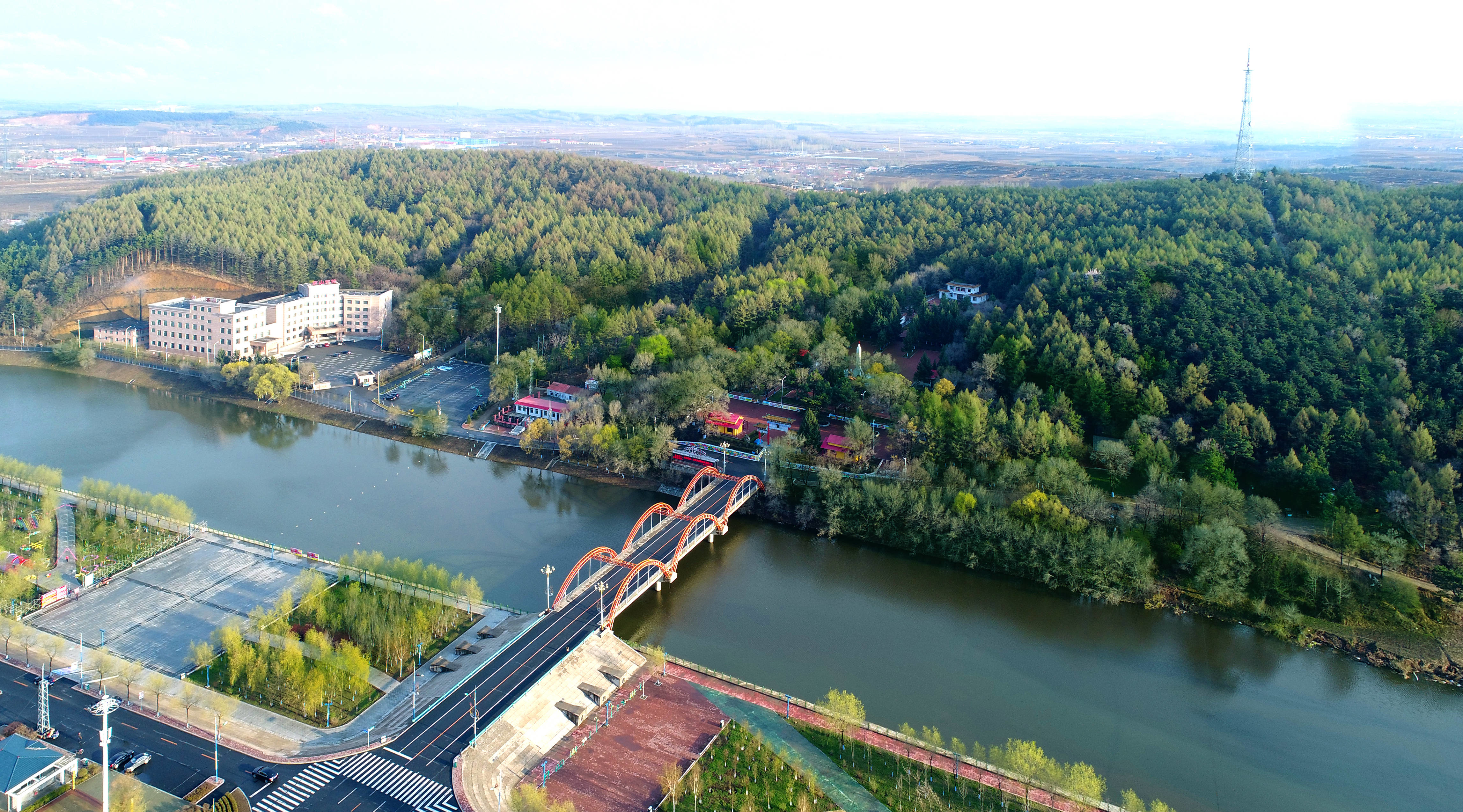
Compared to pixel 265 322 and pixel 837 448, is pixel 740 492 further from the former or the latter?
pixel 265 322

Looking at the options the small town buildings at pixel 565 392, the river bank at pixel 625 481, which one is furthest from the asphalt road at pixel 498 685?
the small town buildings at pixel 565 392

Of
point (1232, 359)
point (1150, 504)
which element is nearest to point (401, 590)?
point (1150, 504)

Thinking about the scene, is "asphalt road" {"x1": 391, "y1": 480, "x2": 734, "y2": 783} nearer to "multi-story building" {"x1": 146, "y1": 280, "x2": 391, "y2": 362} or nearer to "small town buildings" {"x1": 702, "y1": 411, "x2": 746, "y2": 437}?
"small town buildings" {"x1": 702, "y1": 411, "x2": 746, "y2": 437}

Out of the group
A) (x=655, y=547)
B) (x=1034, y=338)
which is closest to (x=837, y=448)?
(x=655, y=547)

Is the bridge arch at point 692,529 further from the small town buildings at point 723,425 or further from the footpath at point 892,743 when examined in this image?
the small town buildings at point 723,425

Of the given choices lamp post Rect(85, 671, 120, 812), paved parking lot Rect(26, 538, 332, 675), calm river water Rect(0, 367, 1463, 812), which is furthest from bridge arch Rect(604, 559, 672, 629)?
lamp post Rect(85, 671, 120, 812)

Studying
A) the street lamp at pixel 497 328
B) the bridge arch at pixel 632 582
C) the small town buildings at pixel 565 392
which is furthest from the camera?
the street lamp at pixel 497 328
